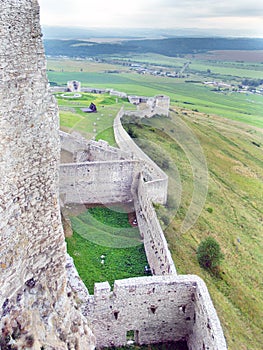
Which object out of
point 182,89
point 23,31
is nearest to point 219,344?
point 23,31

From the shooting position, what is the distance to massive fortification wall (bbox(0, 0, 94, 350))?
5602 millimetres

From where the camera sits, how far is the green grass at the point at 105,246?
54.8 ft

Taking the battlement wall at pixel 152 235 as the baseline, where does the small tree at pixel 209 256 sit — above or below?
below

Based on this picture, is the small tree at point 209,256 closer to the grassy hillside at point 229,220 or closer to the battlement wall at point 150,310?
the grassy hillside at point 229,220

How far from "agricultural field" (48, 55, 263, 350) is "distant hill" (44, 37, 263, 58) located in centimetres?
6570

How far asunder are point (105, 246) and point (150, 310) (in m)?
7.08

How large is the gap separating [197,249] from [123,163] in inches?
258

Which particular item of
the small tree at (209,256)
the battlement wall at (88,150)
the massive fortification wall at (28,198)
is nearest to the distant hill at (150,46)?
the battlement wall at (88,150)

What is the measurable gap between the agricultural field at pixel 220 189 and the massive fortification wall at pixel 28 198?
9435 mm

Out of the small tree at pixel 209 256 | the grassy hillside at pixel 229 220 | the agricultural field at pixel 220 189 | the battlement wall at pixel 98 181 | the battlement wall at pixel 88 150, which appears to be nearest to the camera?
the grassy hillside at pixel 229 220

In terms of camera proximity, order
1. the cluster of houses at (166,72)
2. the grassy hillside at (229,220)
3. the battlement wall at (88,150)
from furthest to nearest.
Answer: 1. the cluster of houses at (166,72)
2. the battlement wall at (88,150)
3. the grassy hillside at (229,220)

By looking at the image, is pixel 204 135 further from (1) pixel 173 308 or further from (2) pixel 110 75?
(2) pixel 110 75

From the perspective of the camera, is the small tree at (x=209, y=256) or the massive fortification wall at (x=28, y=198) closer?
the massive fortification wall at (x=28, y=198)

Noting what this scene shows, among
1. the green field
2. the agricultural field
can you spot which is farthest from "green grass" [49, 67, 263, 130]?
the agricultural field
